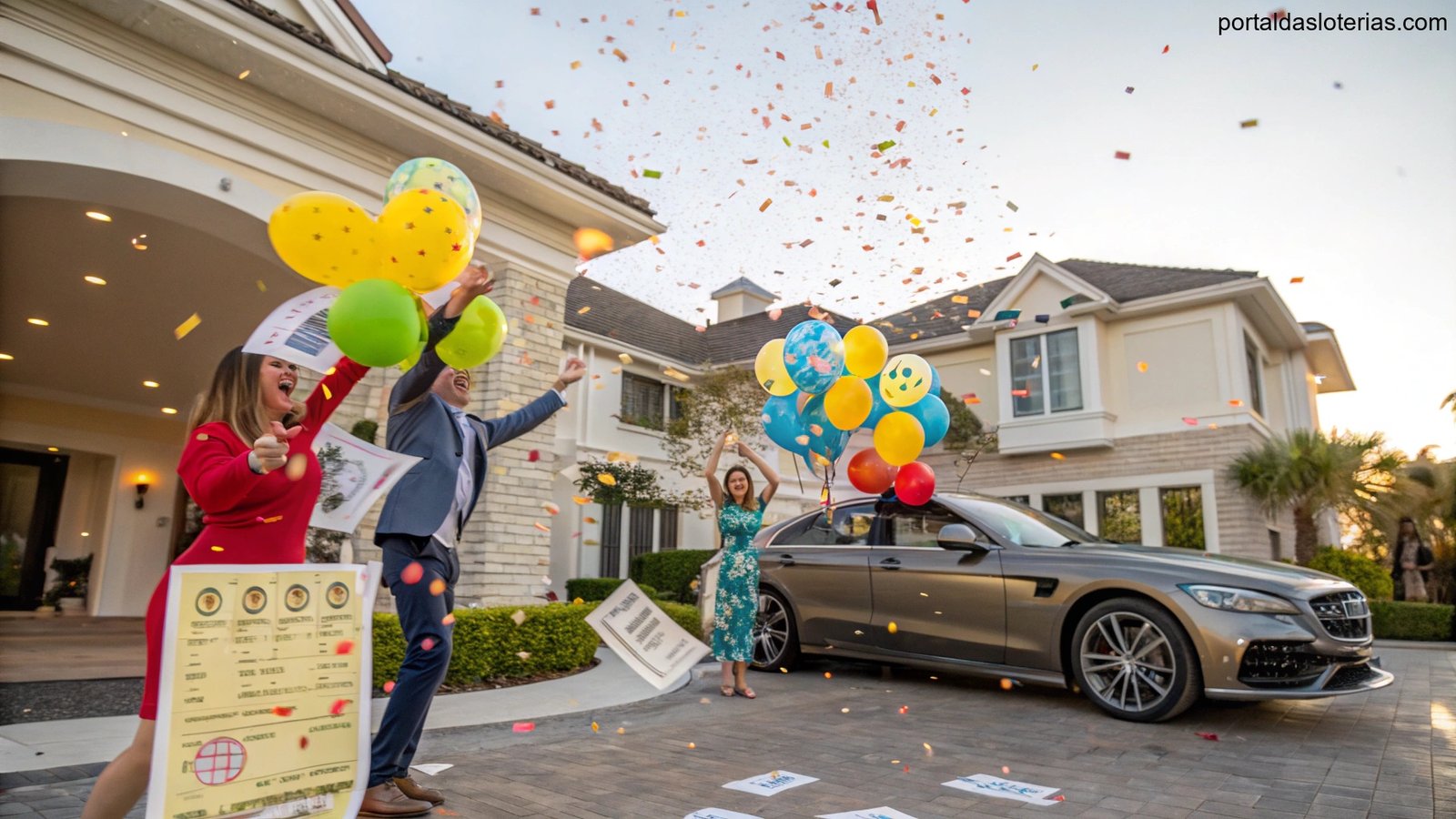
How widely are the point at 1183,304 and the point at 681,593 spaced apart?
12.3m

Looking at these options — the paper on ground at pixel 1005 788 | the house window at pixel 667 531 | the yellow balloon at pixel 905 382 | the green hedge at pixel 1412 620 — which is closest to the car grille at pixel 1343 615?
the paper on ground at pixel 1005 788

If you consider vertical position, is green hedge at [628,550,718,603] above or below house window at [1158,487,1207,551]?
below

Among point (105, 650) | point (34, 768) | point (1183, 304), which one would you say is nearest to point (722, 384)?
point (1183, 304)

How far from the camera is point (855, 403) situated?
16.9ft

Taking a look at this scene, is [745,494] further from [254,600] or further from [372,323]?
[254,600]

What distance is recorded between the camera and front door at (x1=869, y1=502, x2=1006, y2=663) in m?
6.07

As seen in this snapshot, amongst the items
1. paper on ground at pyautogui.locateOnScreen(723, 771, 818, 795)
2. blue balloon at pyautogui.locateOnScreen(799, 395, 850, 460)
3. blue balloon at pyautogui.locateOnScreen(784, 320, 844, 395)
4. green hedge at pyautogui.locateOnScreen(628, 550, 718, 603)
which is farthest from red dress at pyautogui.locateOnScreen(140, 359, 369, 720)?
A: green hedge at pyautogui.locateOnScreen(628, 550, 718, 603)

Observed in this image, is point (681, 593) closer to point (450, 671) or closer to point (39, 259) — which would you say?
point (450, 671)

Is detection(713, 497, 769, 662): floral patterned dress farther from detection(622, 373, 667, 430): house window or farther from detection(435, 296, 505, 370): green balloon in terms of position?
detection(622, 373, 667, 430): house window

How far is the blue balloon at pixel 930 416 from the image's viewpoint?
5367 mm

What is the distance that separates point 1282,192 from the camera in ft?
26.1

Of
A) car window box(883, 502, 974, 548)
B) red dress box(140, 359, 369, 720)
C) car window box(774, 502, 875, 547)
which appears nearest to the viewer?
red dress box(140, 359, 369, 720)

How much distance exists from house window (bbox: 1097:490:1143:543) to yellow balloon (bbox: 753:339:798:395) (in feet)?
49.3

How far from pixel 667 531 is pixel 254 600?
17.6 m
